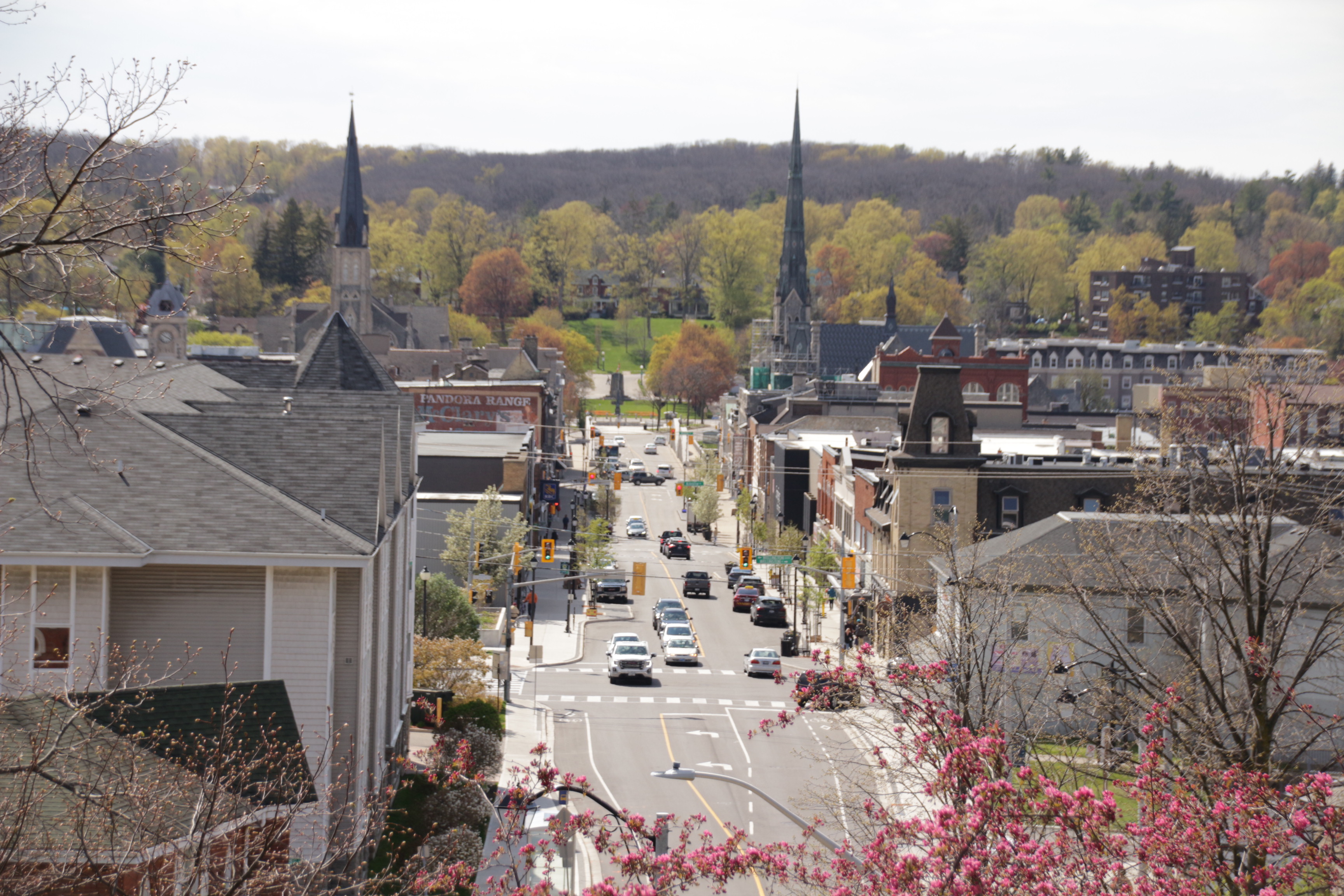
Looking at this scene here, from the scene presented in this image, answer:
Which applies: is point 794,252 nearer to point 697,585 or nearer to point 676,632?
point 697,585

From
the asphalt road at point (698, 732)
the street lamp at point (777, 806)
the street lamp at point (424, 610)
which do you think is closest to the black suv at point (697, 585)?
the asphalt road at point (698, 732)

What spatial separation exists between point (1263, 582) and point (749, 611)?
4399 centimetres

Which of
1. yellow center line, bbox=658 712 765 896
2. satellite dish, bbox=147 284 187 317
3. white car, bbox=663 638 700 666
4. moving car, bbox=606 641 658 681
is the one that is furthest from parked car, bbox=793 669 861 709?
satellite dish, bbox=147 284 187 317

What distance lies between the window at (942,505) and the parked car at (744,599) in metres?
15.3

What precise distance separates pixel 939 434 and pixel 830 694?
34947 mm

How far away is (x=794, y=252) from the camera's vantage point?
525ft

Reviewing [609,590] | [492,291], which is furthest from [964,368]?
[492,291]

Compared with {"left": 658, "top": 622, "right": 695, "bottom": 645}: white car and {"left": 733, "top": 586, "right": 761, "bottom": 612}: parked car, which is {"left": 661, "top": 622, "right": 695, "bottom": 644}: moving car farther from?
{"left": 733, "top": 586, "right": 761, "bottom": 612}: parked car

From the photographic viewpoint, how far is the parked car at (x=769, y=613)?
212ft

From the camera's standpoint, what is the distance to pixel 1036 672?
34906mm

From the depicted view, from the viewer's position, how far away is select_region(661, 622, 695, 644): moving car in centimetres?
5675

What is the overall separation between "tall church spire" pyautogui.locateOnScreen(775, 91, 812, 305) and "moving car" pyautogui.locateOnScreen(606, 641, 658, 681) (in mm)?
106646

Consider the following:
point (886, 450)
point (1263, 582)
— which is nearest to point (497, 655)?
point (886, 450)

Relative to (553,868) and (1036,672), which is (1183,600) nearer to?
(1036,672)
